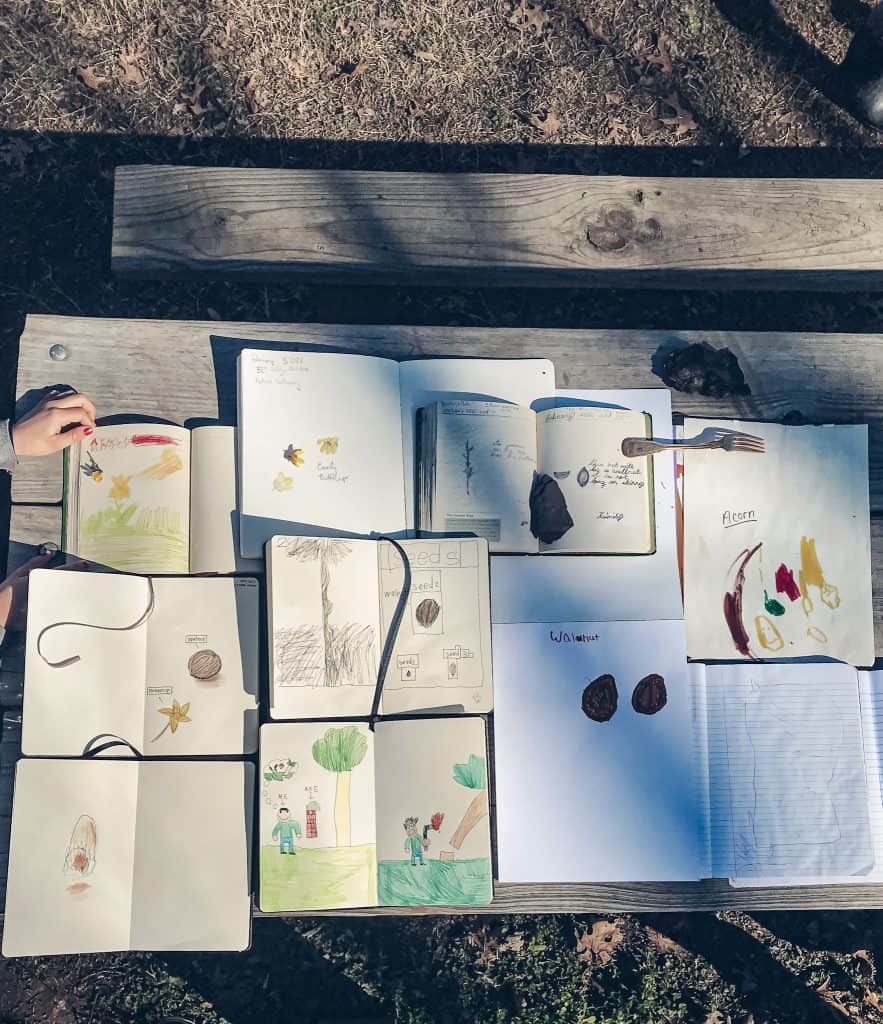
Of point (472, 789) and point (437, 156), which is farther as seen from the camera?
point (437, 156)

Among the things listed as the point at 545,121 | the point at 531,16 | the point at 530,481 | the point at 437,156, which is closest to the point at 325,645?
the point at 530,481

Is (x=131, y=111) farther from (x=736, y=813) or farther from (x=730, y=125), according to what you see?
(x=736, y=813)

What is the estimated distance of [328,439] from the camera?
5.88 feet

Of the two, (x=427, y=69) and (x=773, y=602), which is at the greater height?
(x=427, y=69)

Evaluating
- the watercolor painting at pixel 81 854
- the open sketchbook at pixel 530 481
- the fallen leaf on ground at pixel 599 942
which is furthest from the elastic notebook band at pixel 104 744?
the fallen leaf on ground at pixel 599 942

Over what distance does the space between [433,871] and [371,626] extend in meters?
0.52

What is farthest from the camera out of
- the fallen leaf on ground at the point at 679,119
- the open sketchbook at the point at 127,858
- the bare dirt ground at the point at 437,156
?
the fallen leaf on ground at the point at 679,119

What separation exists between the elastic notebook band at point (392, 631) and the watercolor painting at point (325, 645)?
17 mm

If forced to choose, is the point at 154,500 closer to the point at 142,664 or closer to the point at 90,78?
the point at 142,664

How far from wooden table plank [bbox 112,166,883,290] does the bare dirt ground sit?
733 mm

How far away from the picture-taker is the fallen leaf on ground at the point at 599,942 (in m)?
2.51

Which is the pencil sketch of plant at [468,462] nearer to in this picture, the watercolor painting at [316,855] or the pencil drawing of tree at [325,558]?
the pencil drawing of tree at [325,558]

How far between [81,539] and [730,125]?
2.39 meters

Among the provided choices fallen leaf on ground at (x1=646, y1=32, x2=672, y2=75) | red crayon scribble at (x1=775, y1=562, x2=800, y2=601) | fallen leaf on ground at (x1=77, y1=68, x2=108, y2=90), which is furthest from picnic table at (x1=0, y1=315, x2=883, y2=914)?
fallen leaf on ground at (x1=646, y1=32, x2=672, y2=75)
